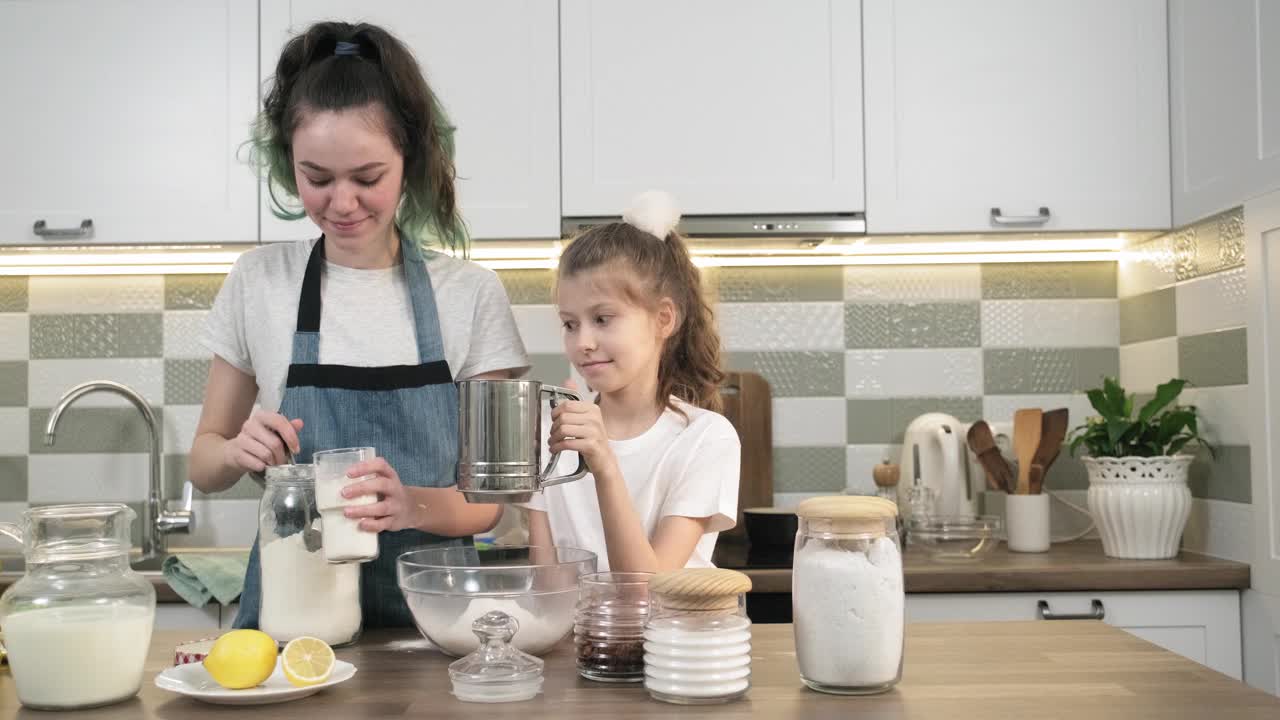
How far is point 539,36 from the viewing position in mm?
2303

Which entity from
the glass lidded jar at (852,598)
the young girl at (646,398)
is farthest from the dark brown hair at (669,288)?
the glass lidded jar at (852,598)

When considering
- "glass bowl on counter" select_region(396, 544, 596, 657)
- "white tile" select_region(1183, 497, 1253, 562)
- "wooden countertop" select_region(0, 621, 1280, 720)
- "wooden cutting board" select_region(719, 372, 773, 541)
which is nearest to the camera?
"wooden countertop" select_region(0, 621, 1280, 720)

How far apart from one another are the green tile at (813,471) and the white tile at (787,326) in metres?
0.25

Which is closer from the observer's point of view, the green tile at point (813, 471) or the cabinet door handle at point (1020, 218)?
the cabinet door handle at point (1020, 218)

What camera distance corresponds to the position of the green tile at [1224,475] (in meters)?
2.07

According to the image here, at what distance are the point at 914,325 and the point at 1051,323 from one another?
0.32 meters

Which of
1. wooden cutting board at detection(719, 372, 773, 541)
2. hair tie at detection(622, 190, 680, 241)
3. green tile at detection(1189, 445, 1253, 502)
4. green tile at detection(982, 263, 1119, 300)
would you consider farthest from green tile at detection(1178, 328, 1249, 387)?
hair tie at detection(622, 190, 680, 241)

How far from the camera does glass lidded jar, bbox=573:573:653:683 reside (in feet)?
3.27

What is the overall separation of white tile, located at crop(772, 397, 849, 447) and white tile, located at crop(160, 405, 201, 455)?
1.34 meters

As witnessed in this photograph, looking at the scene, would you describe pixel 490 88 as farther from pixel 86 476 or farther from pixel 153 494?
pixel 86 476

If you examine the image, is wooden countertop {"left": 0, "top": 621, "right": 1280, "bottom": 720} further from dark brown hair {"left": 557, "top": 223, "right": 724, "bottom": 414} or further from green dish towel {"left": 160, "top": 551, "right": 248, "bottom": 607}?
green dish towel {"left": 160, "top": 551, "right": 248, "bottom": 607}

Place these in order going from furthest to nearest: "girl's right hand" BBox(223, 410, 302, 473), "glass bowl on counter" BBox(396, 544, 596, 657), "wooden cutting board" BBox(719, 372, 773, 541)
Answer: "wooden cutting board" BBox(719, 372, 773, 541) → "girl's right hand" BBox(223, 410, 302, 473) → "glass bowl on counter" BBox(396, 544, 596, 657)

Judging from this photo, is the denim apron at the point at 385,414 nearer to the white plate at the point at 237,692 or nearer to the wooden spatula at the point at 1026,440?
the white plate at the point at 237,692

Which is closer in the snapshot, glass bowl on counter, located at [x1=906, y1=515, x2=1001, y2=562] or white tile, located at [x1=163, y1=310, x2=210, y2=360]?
glass bowl on counter, located at [x1=906, y1=515, x2=1001, y2=562]
